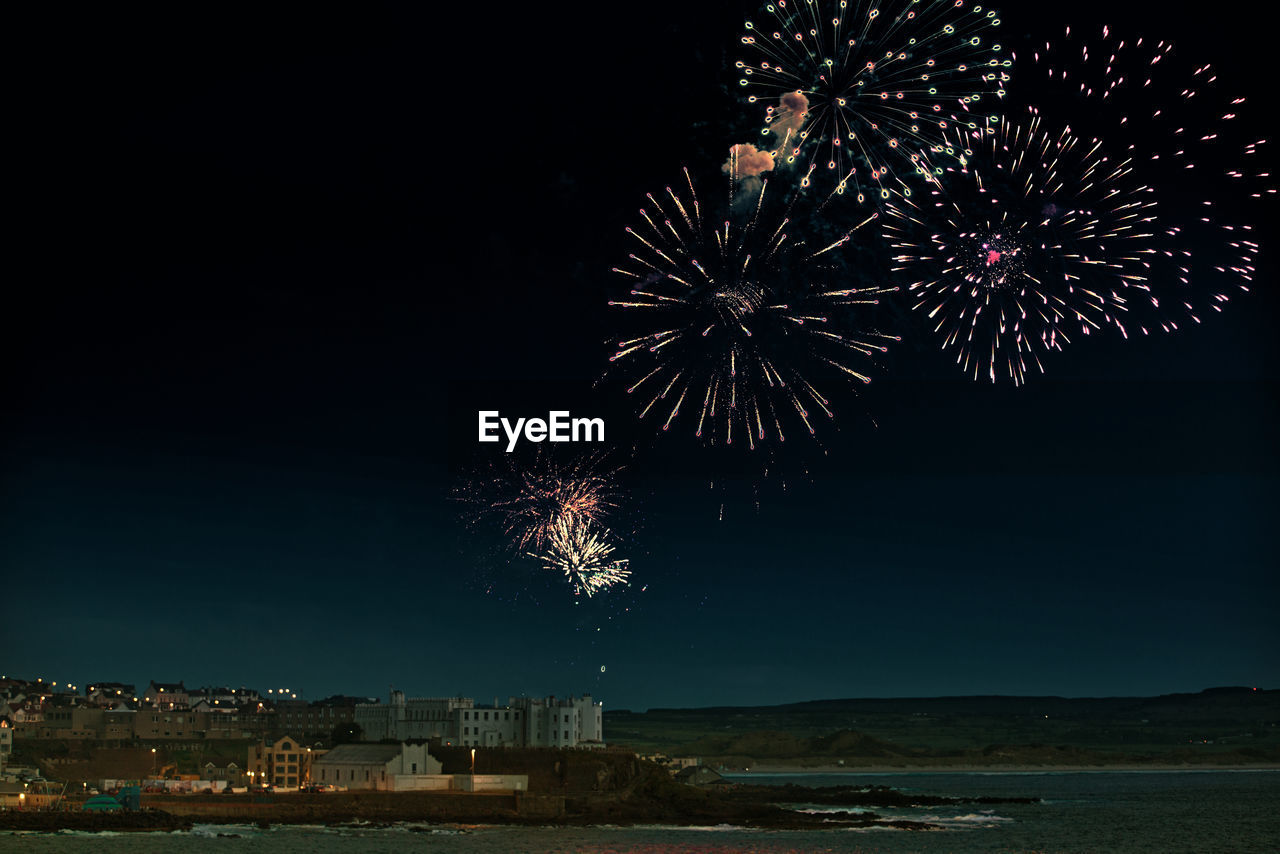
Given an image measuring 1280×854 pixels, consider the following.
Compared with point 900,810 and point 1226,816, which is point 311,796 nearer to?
point 900,810

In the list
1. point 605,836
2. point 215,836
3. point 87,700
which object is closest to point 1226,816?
point 605,836

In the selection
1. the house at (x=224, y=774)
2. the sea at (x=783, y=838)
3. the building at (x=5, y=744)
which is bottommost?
the sea at (x=783, y=838)

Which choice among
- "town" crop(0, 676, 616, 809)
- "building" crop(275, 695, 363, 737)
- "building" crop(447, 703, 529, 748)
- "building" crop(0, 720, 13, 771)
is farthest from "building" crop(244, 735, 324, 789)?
"building" crop(275, 695, 363, 737)

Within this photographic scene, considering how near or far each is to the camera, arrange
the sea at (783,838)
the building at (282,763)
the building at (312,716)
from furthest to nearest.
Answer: the building at (312,716)
the building at (282,763)
the sea at (783,838)

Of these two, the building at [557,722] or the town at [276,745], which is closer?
the town at [276,745]

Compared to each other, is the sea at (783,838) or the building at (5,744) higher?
the building at (5,744)

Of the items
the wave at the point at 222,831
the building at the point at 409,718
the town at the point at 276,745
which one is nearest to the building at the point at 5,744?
the town at the point at 276,745

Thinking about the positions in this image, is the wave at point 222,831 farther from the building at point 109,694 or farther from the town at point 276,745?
the building at point 109,694
